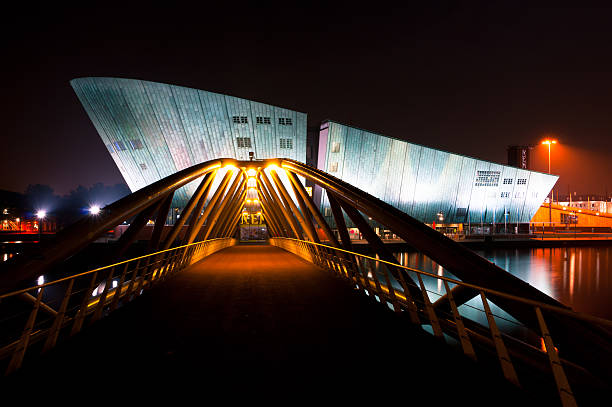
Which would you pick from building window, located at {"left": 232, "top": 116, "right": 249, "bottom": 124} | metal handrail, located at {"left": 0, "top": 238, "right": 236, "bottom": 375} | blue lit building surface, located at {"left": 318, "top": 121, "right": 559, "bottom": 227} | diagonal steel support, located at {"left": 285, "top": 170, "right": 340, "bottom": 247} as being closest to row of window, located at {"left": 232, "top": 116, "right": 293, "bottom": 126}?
building window, located at {"left": 232, "top": 116, "right": 249, "bottom": 124}

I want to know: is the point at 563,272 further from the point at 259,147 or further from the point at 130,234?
the point at 259,147

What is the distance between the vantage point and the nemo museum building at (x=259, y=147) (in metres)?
43.4

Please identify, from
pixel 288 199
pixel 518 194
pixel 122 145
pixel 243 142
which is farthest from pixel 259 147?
pixel 518 194

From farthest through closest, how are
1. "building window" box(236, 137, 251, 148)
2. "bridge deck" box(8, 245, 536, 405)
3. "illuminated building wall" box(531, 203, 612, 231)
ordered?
"illuminated building wall" box(531, 203, 612, 231), "building window" box(236, 137, 251, 148), "bridge deck" box(8, 245, 536, 405)

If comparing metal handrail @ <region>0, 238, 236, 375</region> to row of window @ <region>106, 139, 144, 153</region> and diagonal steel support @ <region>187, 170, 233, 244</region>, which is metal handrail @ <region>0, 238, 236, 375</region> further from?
row of window @ <region>106, 139, 144, 153</region>

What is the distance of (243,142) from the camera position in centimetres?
4616

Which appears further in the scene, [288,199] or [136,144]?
[136,144]

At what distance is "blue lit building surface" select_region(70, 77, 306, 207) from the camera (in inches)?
1687

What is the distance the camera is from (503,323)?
688 inches

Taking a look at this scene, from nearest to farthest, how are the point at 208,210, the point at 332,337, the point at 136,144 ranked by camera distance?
the point at 332,337, the point at 208,210, the point at 136,144

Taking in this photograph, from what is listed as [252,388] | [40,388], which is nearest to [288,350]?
[252,388]

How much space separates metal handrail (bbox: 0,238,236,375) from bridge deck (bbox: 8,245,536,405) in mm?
244

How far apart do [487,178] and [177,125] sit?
42.2m

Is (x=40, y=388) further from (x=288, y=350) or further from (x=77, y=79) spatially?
(x=77, y=79)
